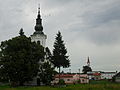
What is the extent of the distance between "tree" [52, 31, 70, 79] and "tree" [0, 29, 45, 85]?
11.5 metres

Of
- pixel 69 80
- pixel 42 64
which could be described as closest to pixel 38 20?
pixel 42 64

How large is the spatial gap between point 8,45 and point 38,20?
17.6m

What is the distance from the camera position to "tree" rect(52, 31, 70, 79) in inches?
2783

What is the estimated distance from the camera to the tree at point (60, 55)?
2783 inches

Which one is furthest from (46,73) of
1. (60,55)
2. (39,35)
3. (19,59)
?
(39,35)

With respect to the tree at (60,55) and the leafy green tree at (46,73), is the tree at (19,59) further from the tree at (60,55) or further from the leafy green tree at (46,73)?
the tree at (60,55)

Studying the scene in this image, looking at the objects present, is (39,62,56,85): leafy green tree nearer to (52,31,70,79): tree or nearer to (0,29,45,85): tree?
(0,29,45,85): tree

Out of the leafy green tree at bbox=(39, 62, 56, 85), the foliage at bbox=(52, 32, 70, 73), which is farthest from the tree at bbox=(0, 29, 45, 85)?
the foliage at bbox=(52, 32, 70, 73)

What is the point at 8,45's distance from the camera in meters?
58.4

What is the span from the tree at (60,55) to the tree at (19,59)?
37.8ft

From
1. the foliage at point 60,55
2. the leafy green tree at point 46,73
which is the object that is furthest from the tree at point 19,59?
the foliage at point 60,55

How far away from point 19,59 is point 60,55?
1834 cm

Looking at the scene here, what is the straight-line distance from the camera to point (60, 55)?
2813 inches

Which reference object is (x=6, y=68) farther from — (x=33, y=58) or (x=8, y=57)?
(x=33, y=58)
